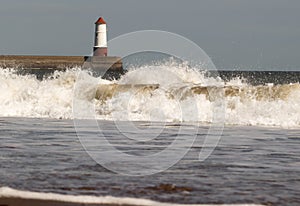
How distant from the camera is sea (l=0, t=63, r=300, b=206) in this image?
5938mm

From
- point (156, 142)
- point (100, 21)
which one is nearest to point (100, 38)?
point (100, 21)

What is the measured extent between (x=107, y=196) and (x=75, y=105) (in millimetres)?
12956

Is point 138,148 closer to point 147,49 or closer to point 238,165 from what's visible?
point 238,165

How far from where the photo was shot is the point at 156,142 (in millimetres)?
9766

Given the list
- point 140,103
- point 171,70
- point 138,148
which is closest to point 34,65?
point 171,70

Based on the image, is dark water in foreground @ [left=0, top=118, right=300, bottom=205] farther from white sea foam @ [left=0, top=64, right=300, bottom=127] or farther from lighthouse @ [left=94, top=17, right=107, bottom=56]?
lighthouse @ [left=94, top=17, right=107, bottom=56]

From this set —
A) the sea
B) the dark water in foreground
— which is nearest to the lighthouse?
the sea

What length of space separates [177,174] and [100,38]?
43.5 metres

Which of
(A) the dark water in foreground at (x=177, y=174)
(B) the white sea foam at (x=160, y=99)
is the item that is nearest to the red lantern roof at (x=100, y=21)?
(B) the white sea foam at (x=160, y=99)

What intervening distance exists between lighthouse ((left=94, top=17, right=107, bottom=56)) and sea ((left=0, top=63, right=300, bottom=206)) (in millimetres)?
28544

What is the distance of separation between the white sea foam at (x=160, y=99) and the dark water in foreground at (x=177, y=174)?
6119mm

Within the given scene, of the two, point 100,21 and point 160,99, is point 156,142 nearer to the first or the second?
point 160,99

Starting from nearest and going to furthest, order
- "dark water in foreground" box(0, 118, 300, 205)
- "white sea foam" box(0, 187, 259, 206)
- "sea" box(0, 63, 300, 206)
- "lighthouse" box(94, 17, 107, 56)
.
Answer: "white sea foam" box(0, 187, 259, 206) → "dark water in foreground" box(0, 118, 300, 205) → "sea" box(0, 63, 300, 206) → "lighthouse" box(94, 17, 107, 56)

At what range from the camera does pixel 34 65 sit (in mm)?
64875
